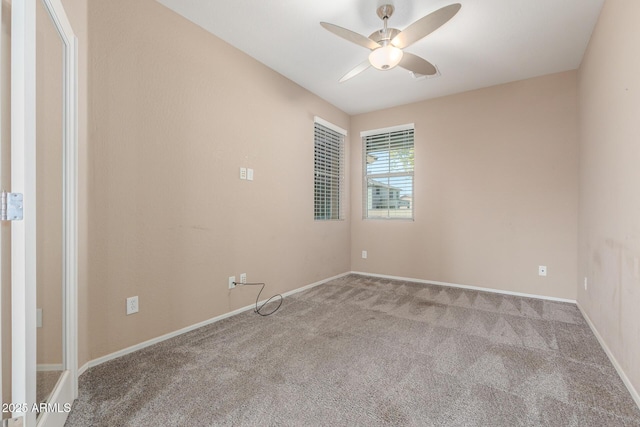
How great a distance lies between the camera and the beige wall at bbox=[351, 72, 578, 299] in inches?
124

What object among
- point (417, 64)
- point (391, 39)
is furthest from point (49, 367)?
point (417, 64)

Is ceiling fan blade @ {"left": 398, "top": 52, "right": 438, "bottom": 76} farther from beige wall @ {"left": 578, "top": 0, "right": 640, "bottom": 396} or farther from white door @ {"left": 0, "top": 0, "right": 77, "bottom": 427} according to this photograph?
white door @ {"left": 0, "top": 0, "right": 77, "bottom": 427}

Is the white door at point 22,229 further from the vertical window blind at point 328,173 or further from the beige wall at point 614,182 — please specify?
the vertical window blind at point 328,173

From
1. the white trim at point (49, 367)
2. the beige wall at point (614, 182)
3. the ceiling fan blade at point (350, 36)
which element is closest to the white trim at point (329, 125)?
the ceiling fan blade at point (350, 36)

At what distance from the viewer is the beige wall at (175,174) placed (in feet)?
6.10

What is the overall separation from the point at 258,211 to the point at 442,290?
99.3 inches

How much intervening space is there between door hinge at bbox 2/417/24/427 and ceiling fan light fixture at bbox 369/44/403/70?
257 cm

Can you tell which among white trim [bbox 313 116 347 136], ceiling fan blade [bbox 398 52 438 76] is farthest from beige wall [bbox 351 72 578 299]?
ceiling fan blade [bbox 398 52 438 76]

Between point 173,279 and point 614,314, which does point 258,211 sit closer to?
point 173,279

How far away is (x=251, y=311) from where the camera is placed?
2.83 metres

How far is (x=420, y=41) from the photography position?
8.66 ft

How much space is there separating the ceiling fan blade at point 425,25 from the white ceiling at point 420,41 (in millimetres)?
318

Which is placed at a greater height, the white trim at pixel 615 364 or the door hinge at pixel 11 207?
the door hinge at pixel 11 207

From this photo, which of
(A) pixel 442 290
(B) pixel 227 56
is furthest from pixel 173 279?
(A) pixel 442 290
